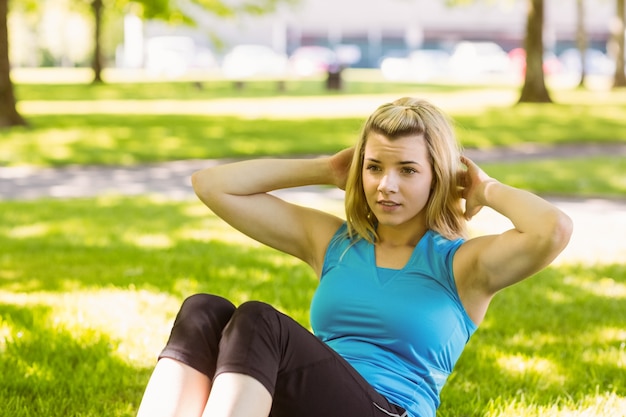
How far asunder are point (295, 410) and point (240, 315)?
35cm

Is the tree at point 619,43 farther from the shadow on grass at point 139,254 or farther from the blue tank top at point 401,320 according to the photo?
the blue tank top at point 401,320

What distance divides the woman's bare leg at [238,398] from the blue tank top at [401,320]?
503 millimetres

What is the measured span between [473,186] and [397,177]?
339 mm

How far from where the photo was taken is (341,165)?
370cm

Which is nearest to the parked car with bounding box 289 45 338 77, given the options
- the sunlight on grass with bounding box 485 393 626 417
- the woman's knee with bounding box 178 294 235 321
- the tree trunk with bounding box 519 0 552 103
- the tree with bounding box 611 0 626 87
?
the tree with bounding box 611 0 626 87

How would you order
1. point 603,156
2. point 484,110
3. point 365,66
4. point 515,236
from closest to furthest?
point 515,236, point 603,156, point 484,110, point 365,66

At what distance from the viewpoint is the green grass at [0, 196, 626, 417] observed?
414 centimetres

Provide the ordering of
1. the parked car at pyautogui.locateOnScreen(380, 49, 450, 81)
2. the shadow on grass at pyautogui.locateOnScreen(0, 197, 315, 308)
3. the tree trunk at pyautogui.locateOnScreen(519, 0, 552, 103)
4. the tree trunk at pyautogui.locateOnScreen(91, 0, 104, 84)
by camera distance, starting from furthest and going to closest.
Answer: the parked car at pyautogui.locateOnScreen(380, 49, 450, 81), the tree trunk at pyautogui.locateOnScreen(91, 0, 104, 84), the tree trunk at pyautogui.locateOnScreen(519, 0, 552, 103), the shadow on grass at pyautogui.locateOnScreen(0, 197, 315, 308)

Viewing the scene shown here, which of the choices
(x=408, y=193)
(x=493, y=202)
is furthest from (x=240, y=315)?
(x=493, y=202)

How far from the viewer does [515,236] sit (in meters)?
3.16

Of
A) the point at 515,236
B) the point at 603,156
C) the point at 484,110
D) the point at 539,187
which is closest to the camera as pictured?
the point at 515,236

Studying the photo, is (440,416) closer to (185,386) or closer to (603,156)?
(185,386)

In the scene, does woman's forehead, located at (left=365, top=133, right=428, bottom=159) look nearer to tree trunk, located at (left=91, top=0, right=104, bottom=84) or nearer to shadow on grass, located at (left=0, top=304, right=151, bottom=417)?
shadow on grass, located at (left=0, top=304, right=151, bottom=417)

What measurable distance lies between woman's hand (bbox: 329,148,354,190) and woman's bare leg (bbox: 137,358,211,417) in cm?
111
